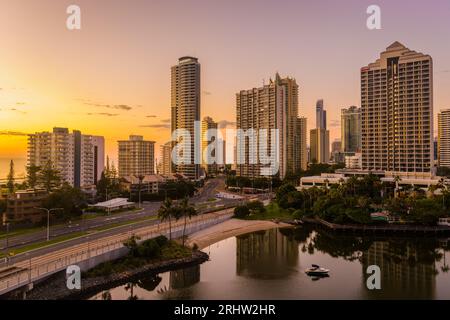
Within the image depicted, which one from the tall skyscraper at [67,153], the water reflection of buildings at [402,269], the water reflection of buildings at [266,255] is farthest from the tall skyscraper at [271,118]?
the water reflection of buildings at [402,269]

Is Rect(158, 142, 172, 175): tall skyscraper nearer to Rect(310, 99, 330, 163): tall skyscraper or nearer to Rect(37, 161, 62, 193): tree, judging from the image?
Rect(37, 161, 62, 193): tree

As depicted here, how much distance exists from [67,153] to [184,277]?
206 ft

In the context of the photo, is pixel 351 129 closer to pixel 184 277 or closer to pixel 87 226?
pixel 87 226

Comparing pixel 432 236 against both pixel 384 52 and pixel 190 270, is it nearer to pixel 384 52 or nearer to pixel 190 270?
pixel 190 270

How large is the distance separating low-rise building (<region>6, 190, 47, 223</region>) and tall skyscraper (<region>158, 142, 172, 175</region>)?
259 ft

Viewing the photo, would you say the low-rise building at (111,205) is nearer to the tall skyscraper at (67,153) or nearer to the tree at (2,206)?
the tree at (2,206)

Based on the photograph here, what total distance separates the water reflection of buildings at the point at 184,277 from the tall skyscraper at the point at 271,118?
6909 cm

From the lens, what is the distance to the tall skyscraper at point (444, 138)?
129 meters

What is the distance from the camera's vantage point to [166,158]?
125m

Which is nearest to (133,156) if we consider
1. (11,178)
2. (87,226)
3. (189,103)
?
(189,103)

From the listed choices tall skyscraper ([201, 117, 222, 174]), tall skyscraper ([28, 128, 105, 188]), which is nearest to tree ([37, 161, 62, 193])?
tall skyscraper ([28, 128, 105, 188])

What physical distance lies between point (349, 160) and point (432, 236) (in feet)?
388
